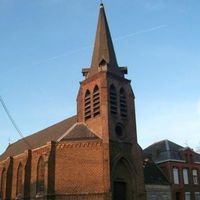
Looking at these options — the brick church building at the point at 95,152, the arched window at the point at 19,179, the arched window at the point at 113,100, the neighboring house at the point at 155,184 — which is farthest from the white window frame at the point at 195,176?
the arched window at the point at 19,179

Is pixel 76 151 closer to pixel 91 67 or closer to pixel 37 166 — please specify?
pixel 37 166

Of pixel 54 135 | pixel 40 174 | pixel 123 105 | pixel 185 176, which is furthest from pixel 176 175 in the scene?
pixel 40 174

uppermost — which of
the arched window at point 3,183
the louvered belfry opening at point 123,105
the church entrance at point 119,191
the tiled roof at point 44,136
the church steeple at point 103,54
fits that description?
the church steeple at point 103,54

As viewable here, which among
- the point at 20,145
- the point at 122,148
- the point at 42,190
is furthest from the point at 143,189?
the point at 20,145

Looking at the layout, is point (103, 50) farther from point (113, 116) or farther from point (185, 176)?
point (185, 176)

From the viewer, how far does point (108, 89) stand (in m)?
30.4

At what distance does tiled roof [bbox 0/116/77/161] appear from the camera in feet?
111

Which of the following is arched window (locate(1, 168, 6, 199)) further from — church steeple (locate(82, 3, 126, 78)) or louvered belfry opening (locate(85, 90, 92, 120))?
church steeple (locate(82, 3, 126, 78))

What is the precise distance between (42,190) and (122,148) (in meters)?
7.72

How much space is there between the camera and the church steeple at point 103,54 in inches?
1256

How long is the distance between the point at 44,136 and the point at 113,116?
1009cm

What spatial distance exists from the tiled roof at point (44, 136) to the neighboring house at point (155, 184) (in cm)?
892

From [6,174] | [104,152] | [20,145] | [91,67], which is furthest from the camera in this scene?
[20,145]

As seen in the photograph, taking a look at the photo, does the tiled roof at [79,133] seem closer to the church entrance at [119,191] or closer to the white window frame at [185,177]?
the church entrance at [119,191]
